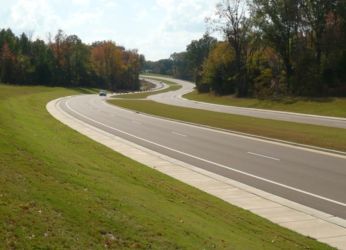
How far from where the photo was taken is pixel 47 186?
9.70 m

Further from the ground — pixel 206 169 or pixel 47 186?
pixel 47 186

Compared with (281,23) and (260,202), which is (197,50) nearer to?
(281,23)

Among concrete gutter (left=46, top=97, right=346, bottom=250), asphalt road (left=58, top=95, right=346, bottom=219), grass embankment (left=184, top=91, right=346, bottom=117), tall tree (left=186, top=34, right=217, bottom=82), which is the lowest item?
grass embankment (left=184, top=91, right=346, bottom=117)

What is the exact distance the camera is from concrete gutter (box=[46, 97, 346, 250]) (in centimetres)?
1069

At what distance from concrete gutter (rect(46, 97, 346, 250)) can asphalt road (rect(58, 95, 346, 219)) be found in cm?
53

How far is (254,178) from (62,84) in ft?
372

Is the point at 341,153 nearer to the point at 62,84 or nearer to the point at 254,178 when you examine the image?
the point at 254,178

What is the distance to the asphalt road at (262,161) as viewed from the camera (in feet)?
47.4

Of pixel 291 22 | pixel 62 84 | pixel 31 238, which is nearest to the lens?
pixel 31 238

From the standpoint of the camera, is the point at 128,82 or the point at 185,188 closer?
the point at 185,188

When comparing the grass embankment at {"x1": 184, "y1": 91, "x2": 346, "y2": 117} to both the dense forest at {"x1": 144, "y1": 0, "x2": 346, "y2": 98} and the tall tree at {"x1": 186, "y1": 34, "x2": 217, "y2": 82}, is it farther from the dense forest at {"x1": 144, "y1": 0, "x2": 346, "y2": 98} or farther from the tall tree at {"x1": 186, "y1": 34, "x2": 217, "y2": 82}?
the tall tree at {"x1": 186, "y1": 34, "x2": 217, "y2": 82}

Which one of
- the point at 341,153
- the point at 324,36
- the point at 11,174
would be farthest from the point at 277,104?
the point at 11,174

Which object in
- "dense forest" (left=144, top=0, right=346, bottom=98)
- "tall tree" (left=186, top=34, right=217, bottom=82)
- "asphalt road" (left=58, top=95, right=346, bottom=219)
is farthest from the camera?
"tall tree" (left=186, top=34, right=217, bottom=82)

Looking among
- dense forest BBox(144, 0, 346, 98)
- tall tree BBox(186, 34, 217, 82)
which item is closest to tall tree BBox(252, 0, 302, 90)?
dense forest BBox(144, 0, 346, 98)
